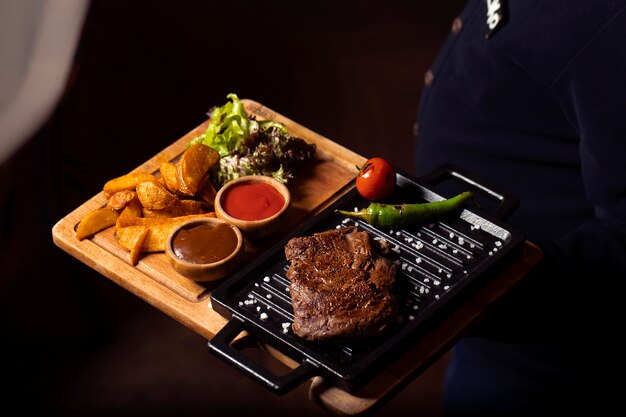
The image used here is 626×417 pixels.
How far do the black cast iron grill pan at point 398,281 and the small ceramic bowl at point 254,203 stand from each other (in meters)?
0.11

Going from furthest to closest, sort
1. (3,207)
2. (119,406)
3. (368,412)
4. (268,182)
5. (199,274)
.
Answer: (119,406) → (3,207) → (268,182) → (199,274) → (368,412)

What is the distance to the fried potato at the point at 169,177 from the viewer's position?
7.98ft

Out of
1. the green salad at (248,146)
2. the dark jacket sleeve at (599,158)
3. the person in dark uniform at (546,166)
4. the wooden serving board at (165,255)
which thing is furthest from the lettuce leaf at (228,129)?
the dark jacket sleeve at (599,158)

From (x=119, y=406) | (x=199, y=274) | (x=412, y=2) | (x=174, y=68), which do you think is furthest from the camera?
(x=412, y=2)

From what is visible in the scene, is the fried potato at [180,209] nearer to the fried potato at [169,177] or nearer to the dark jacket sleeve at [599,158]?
the fried potato at [169,177]

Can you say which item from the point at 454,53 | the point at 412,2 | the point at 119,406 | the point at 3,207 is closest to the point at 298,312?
the point at 454,53

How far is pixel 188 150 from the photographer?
2.45m

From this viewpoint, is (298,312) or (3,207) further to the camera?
(3,207)

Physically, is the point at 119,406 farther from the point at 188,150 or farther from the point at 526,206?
the point at 526,206

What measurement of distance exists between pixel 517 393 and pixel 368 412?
33.9 inches

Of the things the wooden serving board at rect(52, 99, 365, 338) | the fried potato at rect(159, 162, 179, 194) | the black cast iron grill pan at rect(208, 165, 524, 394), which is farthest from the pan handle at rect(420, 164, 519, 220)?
the fried potato at rect(159, 162, 179, 194)

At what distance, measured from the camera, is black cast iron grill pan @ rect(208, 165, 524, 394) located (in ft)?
6.42

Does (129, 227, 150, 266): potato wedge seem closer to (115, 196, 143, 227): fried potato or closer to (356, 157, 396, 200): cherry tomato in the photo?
(115, 196, 143, 227): fried potato

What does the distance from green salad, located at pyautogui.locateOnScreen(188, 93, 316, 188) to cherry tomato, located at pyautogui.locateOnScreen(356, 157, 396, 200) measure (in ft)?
0.91
